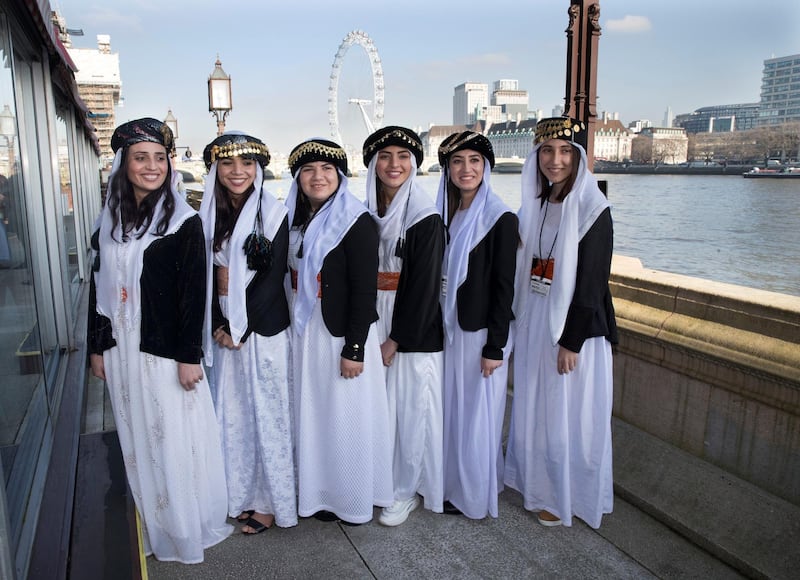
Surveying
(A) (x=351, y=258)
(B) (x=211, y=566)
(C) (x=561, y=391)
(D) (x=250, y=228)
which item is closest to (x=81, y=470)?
(B) (x=211, y=566)

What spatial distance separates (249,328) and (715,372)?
186 cm

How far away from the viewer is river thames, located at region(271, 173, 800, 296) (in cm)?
645

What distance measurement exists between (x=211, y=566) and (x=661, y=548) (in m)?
1.70

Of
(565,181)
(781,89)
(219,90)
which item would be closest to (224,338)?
(565,181)

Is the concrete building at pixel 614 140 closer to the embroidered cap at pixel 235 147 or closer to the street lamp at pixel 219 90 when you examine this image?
the street lamp at pixel 219 90

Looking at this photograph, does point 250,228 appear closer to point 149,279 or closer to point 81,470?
point 149,279

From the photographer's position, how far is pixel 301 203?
94.7 inches

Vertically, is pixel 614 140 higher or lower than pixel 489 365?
higher

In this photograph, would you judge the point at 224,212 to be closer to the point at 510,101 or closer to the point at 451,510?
the point at 451,510

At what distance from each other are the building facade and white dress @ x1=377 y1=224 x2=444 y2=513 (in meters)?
1.28

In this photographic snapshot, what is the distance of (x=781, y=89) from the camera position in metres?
18.7

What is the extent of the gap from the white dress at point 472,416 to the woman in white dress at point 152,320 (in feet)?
3.30

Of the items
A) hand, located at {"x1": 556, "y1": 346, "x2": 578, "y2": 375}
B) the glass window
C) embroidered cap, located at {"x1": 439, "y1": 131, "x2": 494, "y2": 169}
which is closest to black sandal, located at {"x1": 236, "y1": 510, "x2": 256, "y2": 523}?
hand, located at {"x1": 556, "y1": 346, "x2": 578, "y2": 375}

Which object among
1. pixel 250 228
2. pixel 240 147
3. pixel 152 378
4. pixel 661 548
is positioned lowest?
pixel 661 548
